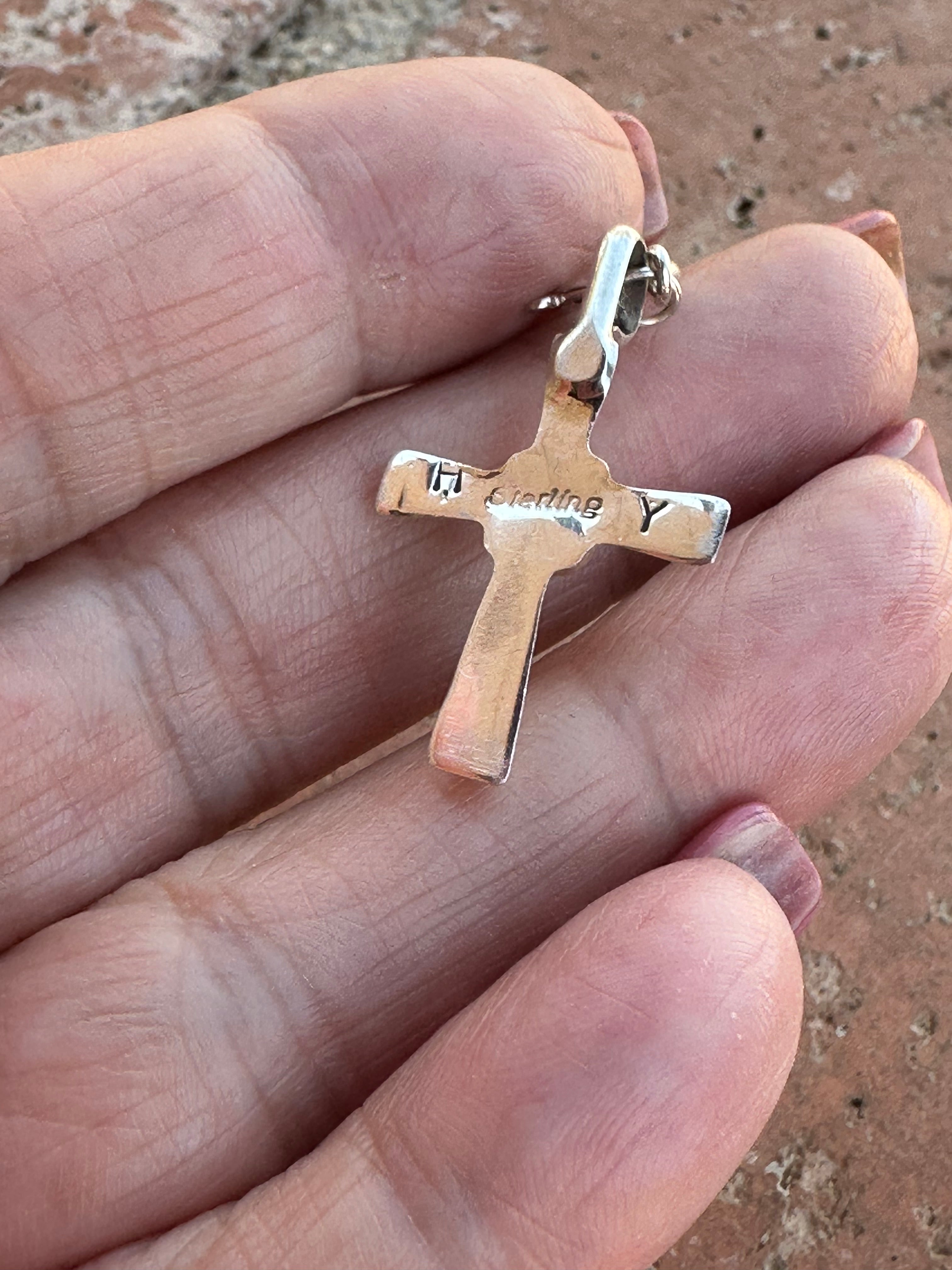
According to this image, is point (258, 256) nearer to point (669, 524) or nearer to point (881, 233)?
point (669, 524)

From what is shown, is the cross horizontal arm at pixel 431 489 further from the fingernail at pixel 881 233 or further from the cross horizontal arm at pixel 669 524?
the fingernail at pixel 881 233

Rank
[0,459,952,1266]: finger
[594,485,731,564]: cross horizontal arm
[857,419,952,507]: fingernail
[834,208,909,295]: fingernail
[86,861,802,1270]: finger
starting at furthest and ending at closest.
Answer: [834,208,909,295]: fingernail → [857,419,952,507]: fingernail → [594,485,731,564]: cross horizontal arm → [0,459,952,1266]: finger → [86,861,802,1270]: finger

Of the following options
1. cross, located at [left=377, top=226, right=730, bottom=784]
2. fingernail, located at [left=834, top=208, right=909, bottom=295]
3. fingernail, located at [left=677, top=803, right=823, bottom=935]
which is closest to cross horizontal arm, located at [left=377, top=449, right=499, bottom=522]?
cross, located at [left=377, top=226, right=730, bottom=784]

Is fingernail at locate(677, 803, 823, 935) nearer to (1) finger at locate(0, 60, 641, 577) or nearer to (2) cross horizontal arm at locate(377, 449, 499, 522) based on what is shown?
(2) cross horizontal arm at locate(377, 449, 499, 522)

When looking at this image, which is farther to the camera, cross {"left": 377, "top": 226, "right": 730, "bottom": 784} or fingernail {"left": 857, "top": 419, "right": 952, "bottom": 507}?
fingernail {"left": 857, "top": 419, "right": 952, "bottom": 507}

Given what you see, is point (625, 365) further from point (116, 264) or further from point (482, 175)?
point (116, 264)

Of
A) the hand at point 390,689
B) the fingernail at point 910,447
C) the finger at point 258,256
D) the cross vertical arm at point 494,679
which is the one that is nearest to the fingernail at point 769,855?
the hand at point 390,689
